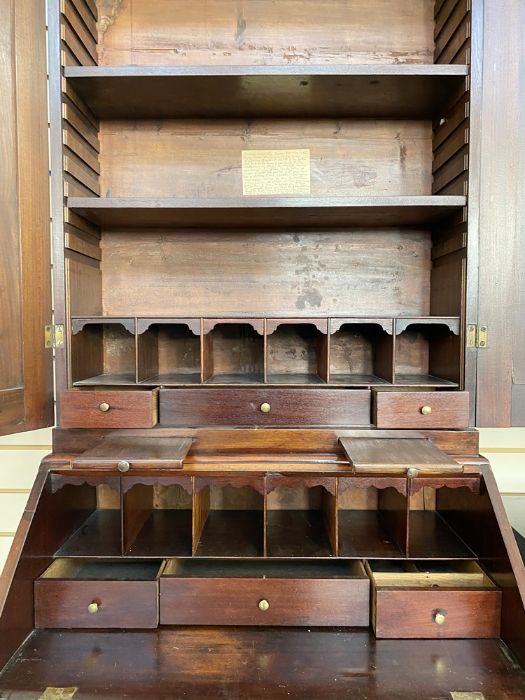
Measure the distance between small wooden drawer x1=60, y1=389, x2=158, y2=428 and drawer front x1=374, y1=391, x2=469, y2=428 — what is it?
752 mm

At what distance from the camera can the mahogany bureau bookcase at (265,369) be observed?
1212 millimetres

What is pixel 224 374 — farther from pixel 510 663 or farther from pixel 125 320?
pixel 510 663

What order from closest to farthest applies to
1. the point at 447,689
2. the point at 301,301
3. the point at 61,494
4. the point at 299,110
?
the point at 447,689 < the point at 61,494 < the point at 299,110 < the point at 301,301

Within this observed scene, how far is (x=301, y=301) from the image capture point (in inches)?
66.2

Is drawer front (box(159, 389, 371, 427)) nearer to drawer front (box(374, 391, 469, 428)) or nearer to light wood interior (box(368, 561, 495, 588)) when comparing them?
drawer front (box(374, 391, 469, 428))

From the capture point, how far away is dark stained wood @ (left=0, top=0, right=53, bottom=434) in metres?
1.20

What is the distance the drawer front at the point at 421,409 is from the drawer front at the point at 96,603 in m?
0.93

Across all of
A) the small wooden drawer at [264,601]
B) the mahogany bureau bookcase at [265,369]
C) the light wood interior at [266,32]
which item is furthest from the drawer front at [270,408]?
the light wood interior at [266,32]

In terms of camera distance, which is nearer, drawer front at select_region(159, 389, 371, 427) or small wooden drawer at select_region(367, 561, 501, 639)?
small wooden drawer at select_region(367, 561, 501, 639)

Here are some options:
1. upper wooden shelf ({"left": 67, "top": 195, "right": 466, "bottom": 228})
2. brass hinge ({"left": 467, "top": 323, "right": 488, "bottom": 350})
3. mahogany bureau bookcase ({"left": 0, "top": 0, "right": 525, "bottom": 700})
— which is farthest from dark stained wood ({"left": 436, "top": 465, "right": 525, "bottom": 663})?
upper wooden shelf ({"left": 67, "top": 195, "right": 466, "bottom": 228})

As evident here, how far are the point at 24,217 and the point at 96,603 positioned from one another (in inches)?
47.8

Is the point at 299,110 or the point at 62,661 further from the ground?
the point at 299,110

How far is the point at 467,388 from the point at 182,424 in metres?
0.95

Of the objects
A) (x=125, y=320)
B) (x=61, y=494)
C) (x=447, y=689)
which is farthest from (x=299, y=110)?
(x=447, y=689)
